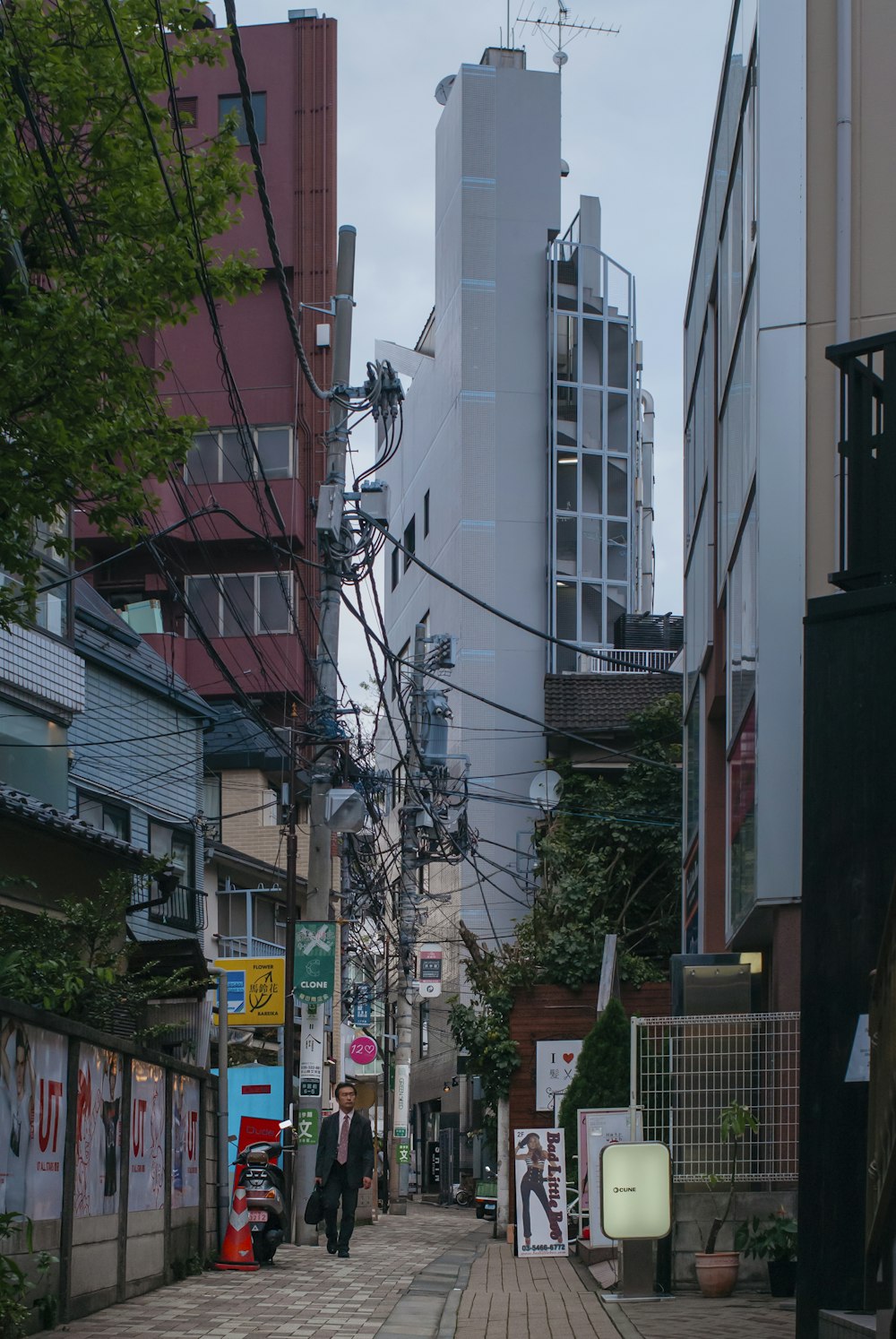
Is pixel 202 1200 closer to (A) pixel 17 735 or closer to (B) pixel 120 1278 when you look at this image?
(B) pixel 120 1278

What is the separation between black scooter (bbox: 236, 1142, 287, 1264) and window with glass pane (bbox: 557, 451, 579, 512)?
3240cm

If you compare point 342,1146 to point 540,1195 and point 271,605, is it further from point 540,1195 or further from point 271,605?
point 271,605

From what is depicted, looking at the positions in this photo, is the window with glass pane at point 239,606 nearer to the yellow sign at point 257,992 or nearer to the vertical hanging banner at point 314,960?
the yellow sign at point 257,992

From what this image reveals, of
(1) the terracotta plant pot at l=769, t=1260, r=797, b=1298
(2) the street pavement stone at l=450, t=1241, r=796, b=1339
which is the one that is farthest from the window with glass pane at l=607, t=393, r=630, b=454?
(1) the terracotta plant pot at l=769, t=1260, r=797, b=1298

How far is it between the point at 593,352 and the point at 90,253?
38.1m

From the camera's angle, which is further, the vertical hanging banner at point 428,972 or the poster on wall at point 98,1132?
the vertical hanging banner at point 428,972

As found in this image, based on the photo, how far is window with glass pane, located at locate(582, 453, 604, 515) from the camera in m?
46.3

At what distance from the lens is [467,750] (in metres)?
45.0

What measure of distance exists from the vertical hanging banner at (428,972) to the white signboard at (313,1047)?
16.2 metres

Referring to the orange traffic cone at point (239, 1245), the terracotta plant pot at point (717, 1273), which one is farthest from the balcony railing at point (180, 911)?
the terracotta plant pot at point (717, 1273)

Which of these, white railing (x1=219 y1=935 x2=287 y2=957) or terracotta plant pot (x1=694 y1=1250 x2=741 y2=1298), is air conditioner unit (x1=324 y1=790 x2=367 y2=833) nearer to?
terracotta plant pot (x1=694 y1=1250 x2=741 y2=1298)

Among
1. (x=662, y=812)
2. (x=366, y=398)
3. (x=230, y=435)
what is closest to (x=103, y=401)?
(x=366, y=398)

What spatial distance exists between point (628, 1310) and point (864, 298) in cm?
→ 791

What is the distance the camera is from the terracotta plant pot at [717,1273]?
38.1 ft
